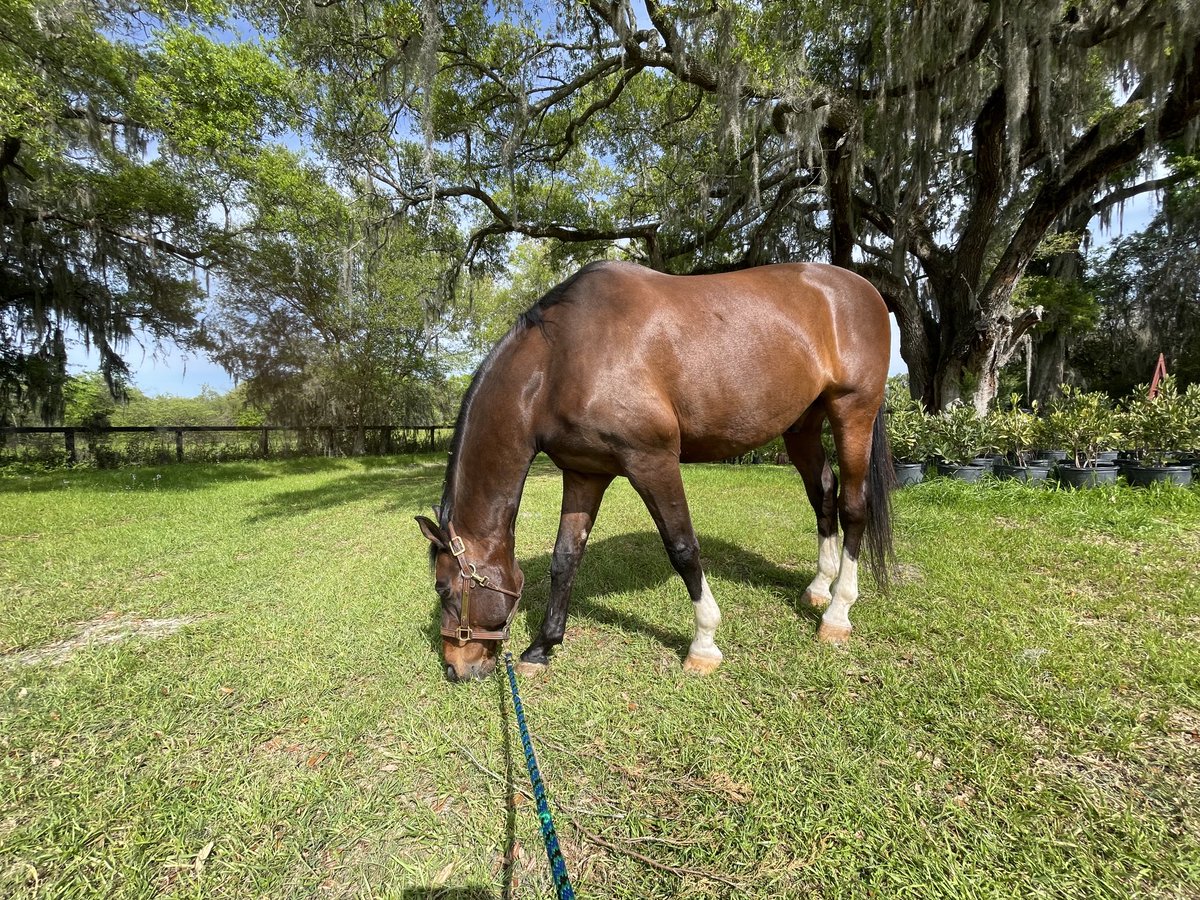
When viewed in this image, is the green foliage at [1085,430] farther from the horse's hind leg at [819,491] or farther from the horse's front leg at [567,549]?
the horse's front leg at [567,549]

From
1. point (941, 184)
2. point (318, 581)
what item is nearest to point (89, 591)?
point (318, 581)

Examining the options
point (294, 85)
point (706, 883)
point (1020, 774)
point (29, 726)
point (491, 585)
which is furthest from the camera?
point (294, 85)

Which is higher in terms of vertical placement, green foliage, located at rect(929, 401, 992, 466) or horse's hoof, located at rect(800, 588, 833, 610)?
green foliage, located at rect(929, 401, 992, 466)

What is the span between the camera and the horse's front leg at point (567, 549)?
2.28m

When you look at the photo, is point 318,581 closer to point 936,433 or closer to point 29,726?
point 29,726

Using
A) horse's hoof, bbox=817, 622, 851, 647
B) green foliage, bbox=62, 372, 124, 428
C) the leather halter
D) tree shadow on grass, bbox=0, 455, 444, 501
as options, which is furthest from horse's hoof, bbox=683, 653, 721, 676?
green foliage, bbox=62, 372, 124, 428

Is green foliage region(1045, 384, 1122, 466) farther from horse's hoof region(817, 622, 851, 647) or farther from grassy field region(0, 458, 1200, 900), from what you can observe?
horse's hoof region(817, 622, 851, 647)

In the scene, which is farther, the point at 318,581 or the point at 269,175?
the point at 269,175

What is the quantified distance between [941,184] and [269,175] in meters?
14.9

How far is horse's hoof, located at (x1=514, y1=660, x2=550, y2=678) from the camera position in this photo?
217cm

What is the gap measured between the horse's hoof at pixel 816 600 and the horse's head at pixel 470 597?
1.80 meters

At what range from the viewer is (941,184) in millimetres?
10094

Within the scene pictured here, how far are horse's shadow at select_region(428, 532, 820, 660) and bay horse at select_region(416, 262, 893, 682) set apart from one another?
42cm

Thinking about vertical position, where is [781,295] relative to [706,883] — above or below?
above
